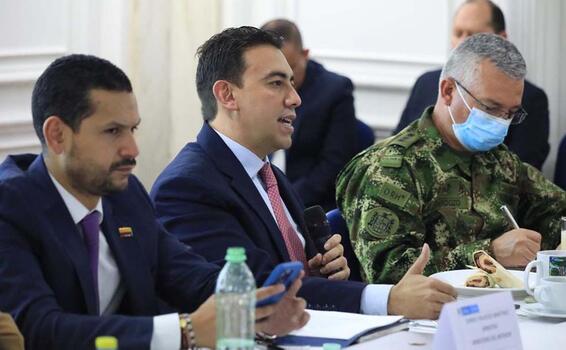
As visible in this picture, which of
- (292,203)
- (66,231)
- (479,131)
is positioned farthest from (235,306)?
(479,131)

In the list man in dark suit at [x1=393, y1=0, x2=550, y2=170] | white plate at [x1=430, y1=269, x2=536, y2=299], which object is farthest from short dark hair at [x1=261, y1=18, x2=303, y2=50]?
white plate at [x1=430, y1=269, x2=536, y2=299]

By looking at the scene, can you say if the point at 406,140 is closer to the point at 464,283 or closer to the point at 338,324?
the point at 464,283

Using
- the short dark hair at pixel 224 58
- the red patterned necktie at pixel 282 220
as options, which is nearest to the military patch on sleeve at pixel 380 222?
the red patterned necktie at pixel 282 220

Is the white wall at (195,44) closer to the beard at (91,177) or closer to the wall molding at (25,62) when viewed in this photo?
the wall molding at (25,62)

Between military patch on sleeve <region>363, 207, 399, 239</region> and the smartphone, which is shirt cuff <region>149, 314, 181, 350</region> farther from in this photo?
military patch on sleeve <region>363, 207, 399, 239</region>

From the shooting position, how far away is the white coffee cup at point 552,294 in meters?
2.57

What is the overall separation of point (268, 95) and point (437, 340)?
1190 mm

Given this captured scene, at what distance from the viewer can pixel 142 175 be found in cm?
533

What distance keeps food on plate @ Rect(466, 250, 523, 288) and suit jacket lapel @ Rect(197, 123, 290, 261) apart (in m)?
0.51

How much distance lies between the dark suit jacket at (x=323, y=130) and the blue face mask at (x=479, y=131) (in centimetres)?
164

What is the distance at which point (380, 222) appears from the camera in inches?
128

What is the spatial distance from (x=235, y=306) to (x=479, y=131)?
5.92 ft

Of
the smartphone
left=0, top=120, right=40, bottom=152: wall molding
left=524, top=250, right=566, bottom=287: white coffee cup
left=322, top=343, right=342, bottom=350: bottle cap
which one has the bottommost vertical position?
left=0, top=120, right=40, bottom=152: wall molding

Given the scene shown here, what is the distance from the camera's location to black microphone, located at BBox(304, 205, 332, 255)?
295cm
